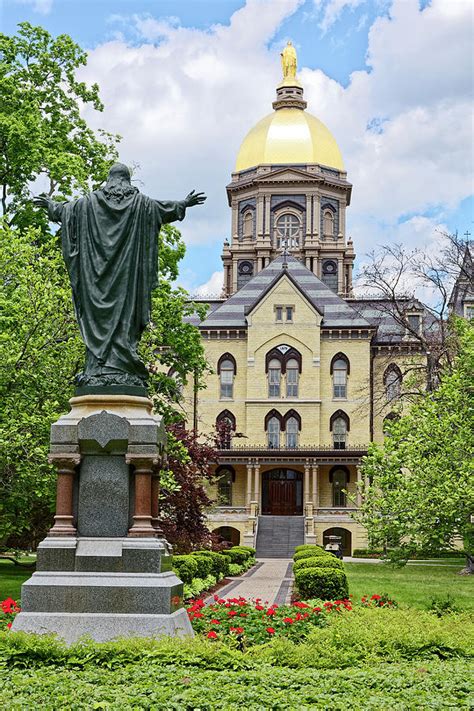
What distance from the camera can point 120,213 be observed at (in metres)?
11.5

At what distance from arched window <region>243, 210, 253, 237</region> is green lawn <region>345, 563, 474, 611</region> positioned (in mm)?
42168

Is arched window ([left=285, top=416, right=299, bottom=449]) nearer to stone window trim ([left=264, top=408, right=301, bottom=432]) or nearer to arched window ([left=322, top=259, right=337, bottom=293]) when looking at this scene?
stone window trim ([left=264, top=408, right=301, bottom=432])

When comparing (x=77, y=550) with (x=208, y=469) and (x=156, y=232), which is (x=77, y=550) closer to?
(x=156, y=232)

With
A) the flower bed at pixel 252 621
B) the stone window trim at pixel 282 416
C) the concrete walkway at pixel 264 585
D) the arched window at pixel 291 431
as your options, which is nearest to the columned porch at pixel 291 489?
the arched window at pixel 291 431

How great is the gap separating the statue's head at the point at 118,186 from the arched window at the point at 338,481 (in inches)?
1931

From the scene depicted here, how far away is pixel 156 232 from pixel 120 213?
0.49m

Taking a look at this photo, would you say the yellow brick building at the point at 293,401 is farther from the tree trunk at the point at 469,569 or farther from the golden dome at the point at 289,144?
the tree trunk at the point at 469,569

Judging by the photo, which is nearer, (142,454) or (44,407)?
(142,454)

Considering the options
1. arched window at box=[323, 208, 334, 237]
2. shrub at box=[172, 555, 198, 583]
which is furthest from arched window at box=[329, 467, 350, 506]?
shrub at box=[172, 555, 198, 583]

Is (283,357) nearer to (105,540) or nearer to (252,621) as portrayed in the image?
(252,621)

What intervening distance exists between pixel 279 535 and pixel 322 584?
116 feet

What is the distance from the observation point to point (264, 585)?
28.0 meters

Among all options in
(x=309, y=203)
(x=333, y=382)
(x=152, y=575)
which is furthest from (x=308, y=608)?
(x=309, y=203)

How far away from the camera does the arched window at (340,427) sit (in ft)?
199
